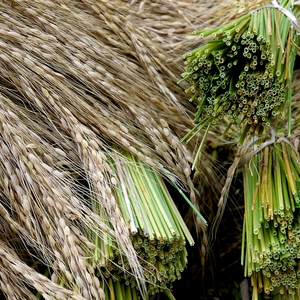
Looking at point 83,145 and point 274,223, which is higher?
point 83,145

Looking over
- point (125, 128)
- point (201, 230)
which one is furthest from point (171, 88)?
point (201, 230)

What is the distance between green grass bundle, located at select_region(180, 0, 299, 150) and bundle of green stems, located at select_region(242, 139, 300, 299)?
0.10 m

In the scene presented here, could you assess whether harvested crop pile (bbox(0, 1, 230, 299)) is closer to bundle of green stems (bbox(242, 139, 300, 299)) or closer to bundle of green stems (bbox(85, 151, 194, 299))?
bundle of green stems (bbox(85, 151, 194, 299))

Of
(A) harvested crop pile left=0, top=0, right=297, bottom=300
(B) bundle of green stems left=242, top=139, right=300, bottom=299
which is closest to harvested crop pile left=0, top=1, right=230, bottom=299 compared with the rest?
(A) harvested crop pile left=0, top=0, right=297, bottom=300

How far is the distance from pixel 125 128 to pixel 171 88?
18 cm

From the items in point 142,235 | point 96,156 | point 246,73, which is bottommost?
point 142,235

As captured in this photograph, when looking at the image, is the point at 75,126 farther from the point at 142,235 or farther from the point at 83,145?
the point at 142,235

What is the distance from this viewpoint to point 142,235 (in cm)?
95

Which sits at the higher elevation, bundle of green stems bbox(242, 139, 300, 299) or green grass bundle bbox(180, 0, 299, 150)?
green grass bundle bbox(180, 0, 299, 150)

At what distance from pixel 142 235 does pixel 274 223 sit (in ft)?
0.76

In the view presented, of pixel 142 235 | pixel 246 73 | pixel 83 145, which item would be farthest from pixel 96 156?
pixel 246 73

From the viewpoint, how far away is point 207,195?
1.19 metres

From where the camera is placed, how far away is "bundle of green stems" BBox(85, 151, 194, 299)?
945 mm

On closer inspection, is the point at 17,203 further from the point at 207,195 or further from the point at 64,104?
the point at 207,195
